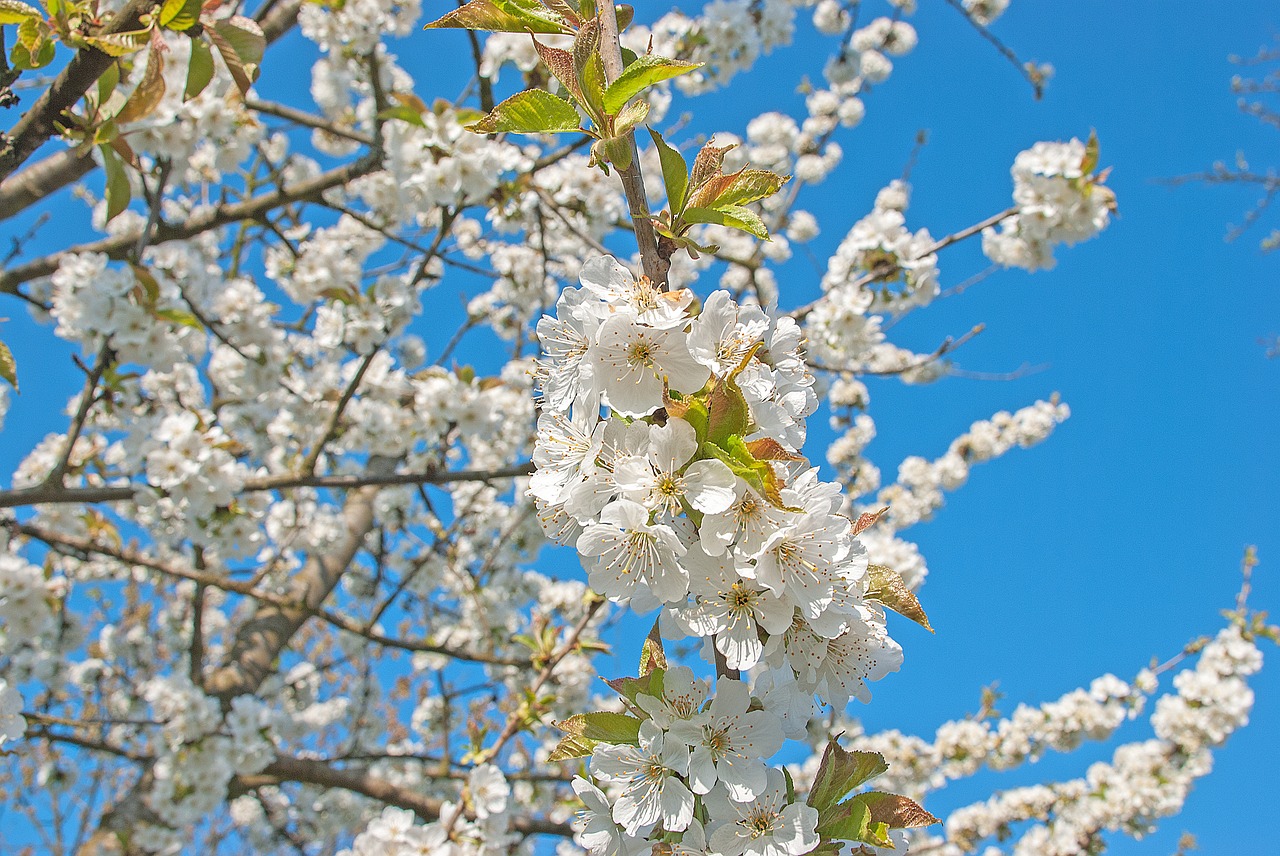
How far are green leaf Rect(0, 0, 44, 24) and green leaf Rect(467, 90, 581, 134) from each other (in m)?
1.22

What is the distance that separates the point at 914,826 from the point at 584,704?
430 cm

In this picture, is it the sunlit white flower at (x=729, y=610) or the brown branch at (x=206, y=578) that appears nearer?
the sunlit white flower at (x=729, y=610)

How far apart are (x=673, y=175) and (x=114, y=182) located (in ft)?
5.38

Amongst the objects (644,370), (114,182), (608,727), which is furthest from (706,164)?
(114,182)

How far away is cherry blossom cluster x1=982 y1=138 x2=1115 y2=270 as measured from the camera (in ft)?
10.3

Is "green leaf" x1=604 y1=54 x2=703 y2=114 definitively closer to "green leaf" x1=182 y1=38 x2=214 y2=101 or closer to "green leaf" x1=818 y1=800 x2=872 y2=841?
"green leaf" x1=818 y1=800 x2=872 y2=841

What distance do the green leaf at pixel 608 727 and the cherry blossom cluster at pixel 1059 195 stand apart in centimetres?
303

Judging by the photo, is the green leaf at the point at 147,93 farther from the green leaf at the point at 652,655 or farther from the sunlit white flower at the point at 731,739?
the sunlit white flower at the point at 731,739

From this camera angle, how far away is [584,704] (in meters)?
5.09

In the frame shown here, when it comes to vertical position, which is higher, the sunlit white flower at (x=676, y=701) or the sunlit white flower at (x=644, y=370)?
the sunlit white flower at (x=644, y=370)

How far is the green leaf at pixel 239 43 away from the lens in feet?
5.89

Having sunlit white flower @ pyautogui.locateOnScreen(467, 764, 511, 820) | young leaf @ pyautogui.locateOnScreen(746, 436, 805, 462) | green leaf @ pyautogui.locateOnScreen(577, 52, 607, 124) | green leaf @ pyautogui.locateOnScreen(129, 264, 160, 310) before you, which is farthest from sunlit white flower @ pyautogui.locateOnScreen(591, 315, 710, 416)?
green leaf @ pyautogui.locateOnScreen(129, 264, 160, 310)

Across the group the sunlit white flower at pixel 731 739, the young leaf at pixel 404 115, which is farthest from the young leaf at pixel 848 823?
the young leaf at pixel 404 115

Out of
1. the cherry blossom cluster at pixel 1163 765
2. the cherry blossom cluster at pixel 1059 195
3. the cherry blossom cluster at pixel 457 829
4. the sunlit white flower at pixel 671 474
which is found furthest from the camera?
the cherry blossom cluster at pixel 1163 765
